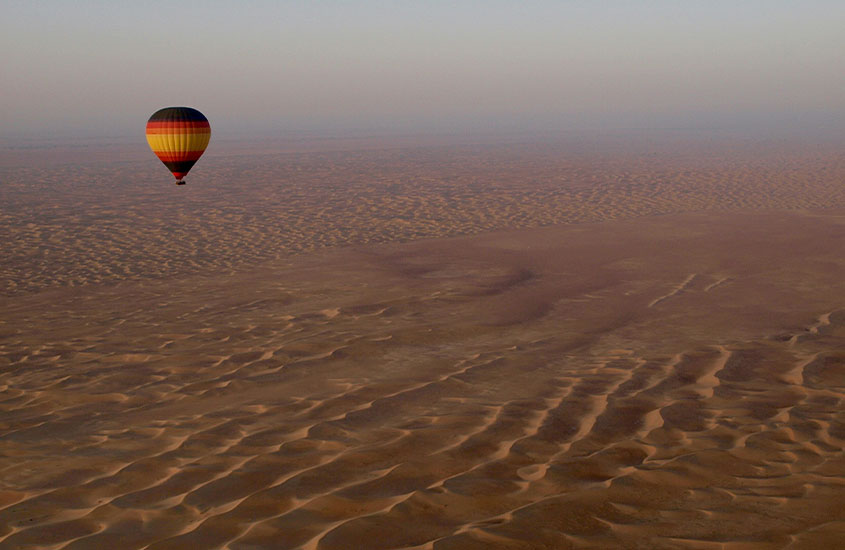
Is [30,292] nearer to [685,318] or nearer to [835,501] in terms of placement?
[685,318]

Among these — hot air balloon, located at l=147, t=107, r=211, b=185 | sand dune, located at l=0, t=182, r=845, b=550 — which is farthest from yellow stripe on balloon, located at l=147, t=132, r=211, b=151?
sand dune, located at l=0, t=182, r=845, b=550

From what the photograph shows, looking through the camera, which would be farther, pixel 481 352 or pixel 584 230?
pixel 584 230

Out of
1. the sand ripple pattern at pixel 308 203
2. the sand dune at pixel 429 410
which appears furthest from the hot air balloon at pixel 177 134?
the sand dune at pixel 429 410

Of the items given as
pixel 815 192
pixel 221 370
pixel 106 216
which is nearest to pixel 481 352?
pixel 221 370

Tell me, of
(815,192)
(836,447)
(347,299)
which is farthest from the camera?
(815,192)

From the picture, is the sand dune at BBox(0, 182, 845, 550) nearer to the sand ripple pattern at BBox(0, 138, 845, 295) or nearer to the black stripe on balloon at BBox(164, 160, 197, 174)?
the sand ripple pattern at BBox(0, 138, 845, 295)

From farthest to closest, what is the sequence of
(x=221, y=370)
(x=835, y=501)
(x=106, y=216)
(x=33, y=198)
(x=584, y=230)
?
(x=33, y=198) → (x=106, y=216) → (x=584, y=230) → (x=221, y=370) → (x=835, y=501)
